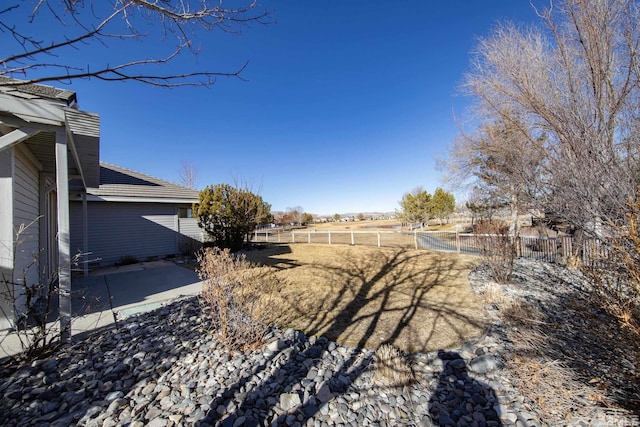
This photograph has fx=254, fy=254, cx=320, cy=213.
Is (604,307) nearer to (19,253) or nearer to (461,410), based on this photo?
(461,410)

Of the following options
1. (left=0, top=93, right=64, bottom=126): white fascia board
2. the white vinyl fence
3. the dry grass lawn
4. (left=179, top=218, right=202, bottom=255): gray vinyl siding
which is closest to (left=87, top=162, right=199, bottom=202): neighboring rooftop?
(left=179, top=218, right=202, bottom=255): gray vinyl siding

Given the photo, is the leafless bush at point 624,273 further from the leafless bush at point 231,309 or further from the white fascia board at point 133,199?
the white fascia board at point 133,199

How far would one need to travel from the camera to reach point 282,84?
10.7m

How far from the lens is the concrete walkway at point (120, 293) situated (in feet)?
12.0

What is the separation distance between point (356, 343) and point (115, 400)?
8.88 feet

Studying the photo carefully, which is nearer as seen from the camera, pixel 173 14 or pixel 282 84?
pixel 173 14

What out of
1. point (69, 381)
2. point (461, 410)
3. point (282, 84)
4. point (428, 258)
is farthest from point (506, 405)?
point (282, 84)

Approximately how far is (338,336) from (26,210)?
18.6 ft

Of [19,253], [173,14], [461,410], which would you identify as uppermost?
[173,14]

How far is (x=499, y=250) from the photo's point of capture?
21.5ft

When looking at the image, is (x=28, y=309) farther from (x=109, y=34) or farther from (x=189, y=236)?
(x=189, y=236)

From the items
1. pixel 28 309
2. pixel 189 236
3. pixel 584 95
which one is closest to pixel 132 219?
pixel 189 236

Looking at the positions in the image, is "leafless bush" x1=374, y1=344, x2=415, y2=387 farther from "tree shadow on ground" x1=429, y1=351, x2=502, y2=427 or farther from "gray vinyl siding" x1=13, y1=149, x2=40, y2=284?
"gray vinyl siding" x1=13, y1=149, x2=40, y2=284

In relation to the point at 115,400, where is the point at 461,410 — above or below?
below
